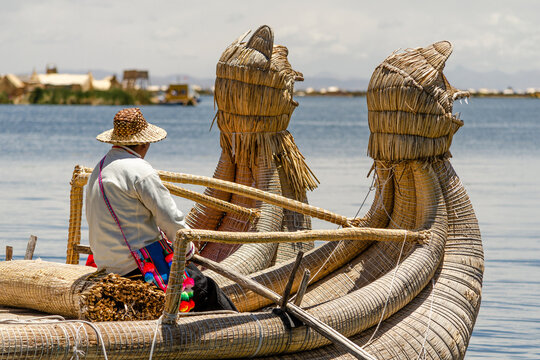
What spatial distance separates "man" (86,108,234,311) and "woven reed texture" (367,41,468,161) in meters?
1.94

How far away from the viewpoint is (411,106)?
219 inches

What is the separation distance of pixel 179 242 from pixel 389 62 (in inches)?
102

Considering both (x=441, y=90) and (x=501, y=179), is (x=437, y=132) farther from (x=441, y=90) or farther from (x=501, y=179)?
(x=501, y=179)

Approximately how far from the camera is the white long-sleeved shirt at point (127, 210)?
4.05 m

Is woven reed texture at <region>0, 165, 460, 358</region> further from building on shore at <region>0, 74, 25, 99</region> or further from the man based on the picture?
building on shore at <region>0, 74, 25, 99</region>

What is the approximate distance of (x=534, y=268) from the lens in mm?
10867

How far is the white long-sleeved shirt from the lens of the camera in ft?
13.3

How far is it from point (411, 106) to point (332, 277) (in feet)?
4.23

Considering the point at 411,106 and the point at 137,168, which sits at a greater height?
the point at 411,106

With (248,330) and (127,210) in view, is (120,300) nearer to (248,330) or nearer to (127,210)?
(127,210)

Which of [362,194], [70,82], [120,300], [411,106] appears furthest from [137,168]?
[70,82]

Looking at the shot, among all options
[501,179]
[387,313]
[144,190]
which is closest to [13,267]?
[144,190]

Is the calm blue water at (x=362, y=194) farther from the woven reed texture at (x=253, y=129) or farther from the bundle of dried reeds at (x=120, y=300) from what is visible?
the bundle of dried reeds at (x=120, y=300)

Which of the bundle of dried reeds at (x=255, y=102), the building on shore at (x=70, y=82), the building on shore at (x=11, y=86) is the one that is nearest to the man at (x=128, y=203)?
the bundle of dried reeds at (x=255, y=102)
